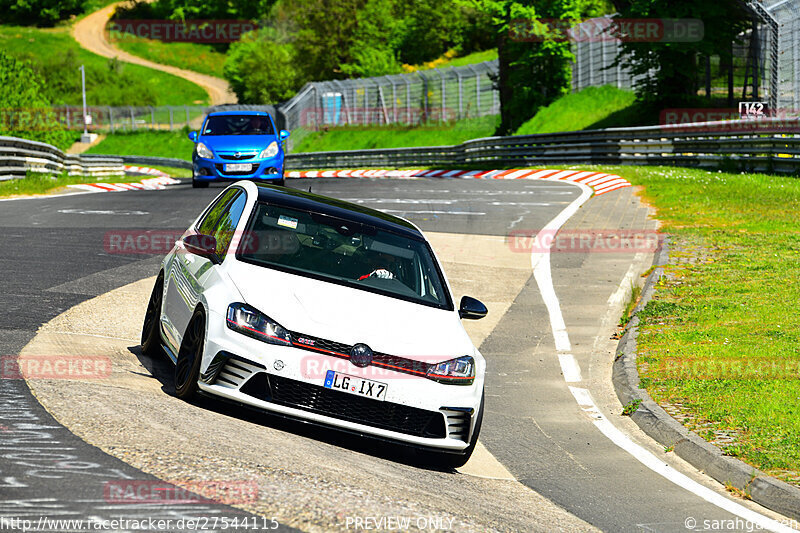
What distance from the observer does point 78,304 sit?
33.4 feet

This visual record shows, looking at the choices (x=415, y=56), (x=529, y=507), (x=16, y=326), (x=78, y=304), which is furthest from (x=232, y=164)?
(x=415, y=56)

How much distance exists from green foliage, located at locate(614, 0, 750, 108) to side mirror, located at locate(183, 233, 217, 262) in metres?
30.9

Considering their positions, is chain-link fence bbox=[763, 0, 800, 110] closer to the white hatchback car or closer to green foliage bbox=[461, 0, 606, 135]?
green foliage bbox=[461, 0, 606, 135]

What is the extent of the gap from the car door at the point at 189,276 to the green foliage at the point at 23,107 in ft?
172

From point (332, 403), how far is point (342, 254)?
158 cm

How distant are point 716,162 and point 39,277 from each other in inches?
865

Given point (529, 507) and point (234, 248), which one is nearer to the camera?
point (529, 507)

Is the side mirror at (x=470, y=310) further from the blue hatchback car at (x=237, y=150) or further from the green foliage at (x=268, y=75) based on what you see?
the green foliage at (x=268, y=75)

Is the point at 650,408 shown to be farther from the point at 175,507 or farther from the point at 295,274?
A: the point at 175,507

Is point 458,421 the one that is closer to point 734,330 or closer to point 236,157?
point 734,330

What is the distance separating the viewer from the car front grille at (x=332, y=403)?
6477 millimetres

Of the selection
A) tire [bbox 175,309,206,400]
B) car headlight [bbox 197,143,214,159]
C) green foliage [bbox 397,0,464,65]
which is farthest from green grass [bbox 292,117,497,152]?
tire [bbox 175,309,206,400]

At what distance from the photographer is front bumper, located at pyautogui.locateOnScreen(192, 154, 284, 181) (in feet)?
71.9

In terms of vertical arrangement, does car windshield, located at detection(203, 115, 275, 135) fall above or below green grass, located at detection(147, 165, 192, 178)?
above
